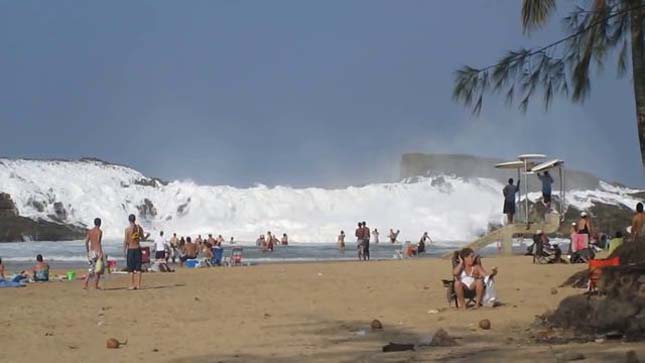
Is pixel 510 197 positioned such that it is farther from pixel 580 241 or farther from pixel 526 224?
pixel 580 241

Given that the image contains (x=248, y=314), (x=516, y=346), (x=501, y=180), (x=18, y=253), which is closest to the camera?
(x=516, y=346)

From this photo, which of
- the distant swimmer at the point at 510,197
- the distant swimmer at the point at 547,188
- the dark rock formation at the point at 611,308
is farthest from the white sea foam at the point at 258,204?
the dark rock formation at the point at 611,308

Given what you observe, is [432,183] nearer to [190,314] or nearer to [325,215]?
[325,215]

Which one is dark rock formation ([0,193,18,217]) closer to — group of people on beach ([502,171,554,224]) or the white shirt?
the white shirt

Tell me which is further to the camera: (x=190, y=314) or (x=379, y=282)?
(x=379, y=282)

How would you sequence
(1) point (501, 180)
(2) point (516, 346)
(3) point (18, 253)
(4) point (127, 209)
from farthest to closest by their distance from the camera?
(1) point (501, 180) → (4) point (127, 209) → (3) point (18, 253) → (2) point (516, 346)

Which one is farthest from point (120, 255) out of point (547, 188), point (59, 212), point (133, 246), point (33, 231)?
point (59, 212)

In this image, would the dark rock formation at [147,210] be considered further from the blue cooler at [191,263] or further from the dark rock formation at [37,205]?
the blue cooler at [191,263]

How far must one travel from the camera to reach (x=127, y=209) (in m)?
65.0

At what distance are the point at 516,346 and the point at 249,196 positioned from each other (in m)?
59.9

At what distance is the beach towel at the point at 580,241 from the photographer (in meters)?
20.1

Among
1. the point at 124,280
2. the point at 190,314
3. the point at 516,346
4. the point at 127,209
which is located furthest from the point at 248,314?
the point at 127,209

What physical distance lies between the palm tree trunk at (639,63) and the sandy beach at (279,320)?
259cm

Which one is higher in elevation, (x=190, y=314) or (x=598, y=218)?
(x=598, y=218)
